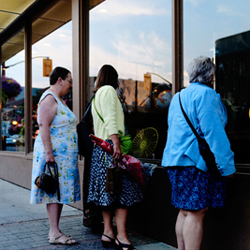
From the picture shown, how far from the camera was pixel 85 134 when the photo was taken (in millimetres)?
3783

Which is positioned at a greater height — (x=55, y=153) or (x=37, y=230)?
(x=55, y=153)

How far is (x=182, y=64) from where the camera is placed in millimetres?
4227

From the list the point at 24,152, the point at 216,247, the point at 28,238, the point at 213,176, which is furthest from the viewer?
Result: the point at 24,152

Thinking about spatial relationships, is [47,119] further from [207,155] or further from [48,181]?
[207,155]

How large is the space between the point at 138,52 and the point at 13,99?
14.8 feet

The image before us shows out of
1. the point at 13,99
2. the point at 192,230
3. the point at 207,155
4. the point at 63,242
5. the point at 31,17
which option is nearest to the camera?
the point at 207,155

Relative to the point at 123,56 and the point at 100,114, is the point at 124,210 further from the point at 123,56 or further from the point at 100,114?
the point at 123,56

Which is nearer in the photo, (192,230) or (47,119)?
(192,230)

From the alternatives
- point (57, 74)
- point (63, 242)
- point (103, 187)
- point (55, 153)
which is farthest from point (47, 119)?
point (63, 242)

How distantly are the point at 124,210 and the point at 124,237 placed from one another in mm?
258

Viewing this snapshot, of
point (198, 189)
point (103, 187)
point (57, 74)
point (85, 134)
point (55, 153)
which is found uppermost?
point (57, 74)

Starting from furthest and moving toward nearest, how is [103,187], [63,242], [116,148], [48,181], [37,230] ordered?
[37,230] → [63,242] → [48,181] → [103,187] → [116,148]

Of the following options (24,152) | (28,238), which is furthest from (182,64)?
(24,152)

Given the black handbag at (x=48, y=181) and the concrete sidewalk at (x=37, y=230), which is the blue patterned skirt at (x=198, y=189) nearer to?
the concrete sidewalk at (x=37, y=230)
